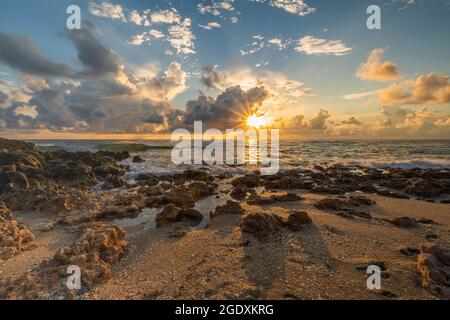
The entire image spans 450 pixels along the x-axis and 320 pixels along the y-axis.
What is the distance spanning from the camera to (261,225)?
800 centimetres

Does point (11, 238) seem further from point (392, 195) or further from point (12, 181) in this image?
point (392, 195)

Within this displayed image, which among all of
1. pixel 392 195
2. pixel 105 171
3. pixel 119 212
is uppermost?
pixel 105 171

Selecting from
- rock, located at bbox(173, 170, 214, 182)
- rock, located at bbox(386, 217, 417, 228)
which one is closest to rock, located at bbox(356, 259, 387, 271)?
rock, located at bbox(386, 217, 417, 228)

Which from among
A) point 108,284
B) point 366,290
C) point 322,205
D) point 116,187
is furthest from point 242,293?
point 116,187

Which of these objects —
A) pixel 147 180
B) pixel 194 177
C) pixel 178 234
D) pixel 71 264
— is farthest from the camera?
pixel 194 177

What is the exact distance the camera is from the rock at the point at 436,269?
4983mm


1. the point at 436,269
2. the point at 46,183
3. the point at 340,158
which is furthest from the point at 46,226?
the point at 340,158

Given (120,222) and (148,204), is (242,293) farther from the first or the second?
(148,204)

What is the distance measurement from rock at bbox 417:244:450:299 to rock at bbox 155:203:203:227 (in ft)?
24.3

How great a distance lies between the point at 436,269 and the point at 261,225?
4.52 meters

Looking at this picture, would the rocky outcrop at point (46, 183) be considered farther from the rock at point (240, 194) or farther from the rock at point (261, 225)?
the rock at point (261, 225)

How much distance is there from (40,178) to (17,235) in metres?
9.52

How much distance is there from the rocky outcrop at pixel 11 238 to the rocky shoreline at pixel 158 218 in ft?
0.08

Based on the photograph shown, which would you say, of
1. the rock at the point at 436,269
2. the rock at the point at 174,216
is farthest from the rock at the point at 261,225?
the rock at the point at 436,269
